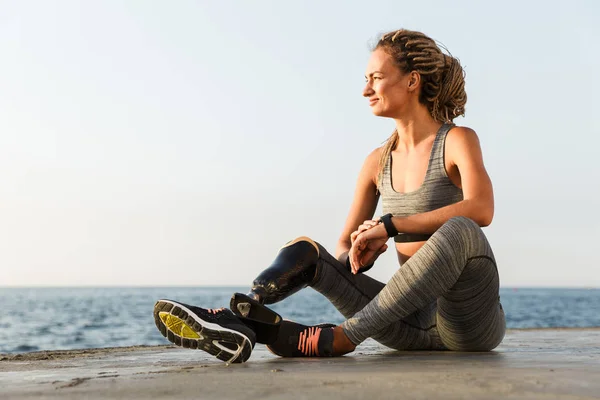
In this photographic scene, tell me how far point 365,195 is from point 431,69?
763 millimetres

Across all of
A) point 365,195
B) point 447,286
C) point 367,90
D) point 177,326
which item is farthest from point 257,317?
point 367,90

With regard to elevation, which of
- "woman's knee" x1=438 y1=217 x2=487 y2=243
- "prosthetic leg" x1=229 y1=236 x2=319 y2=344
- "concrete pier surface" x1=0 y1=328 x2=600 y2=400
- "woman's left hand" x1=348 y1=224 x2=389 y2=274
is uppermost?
"woman's knee" x1=438 y1=217 x2=487 y2=243

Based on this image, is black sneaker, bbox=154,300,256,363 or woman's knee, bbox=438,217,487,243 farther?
woman's knee, bbox=438,217,487,243

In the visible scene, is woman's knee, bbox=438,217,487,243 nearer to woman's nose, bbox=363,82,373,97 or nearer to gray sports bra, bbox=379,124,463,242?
gray sports bra, bbox=379,124,463,242

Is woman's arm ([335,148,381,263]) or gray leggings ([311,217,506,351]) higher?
woman's arm ([335,148,381,263])

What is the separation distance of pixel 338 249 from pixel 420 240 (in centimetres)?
50

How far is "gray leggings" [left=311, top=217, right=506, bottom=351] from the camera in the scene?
2.98m

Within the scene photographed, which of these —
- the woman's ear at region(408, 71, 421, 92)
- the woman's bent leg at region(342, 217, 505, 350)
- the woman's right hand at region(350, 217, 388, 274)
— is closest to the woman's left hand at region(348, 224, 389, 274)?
the woman's right hand at region(350, 217, 388, 274)

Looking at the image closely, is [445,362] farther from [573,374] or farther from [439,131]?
[439,131]

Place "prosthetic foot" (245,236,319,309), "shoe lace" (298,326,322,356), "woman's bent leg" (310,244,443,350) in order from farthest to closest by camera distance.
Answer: "woman's bent leg" (310,244,443,350)
"prosthetic foot" (245,236,319,309)
"shoe lace" (298,326,322,356)

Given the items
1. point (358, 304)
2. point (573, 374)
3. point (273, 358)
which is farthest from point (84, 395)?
point (358, 304)

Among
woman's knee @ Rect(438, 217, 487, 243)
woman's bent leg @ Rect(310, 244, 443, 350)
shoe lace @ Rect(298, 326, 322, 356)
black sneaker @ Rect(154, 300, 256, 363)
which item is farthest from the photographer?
woman's bent leg @ Rect(310, 244, 443, 350)

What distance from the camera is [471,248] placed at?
299 cm

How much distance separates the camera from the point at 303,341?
318 centimetres
